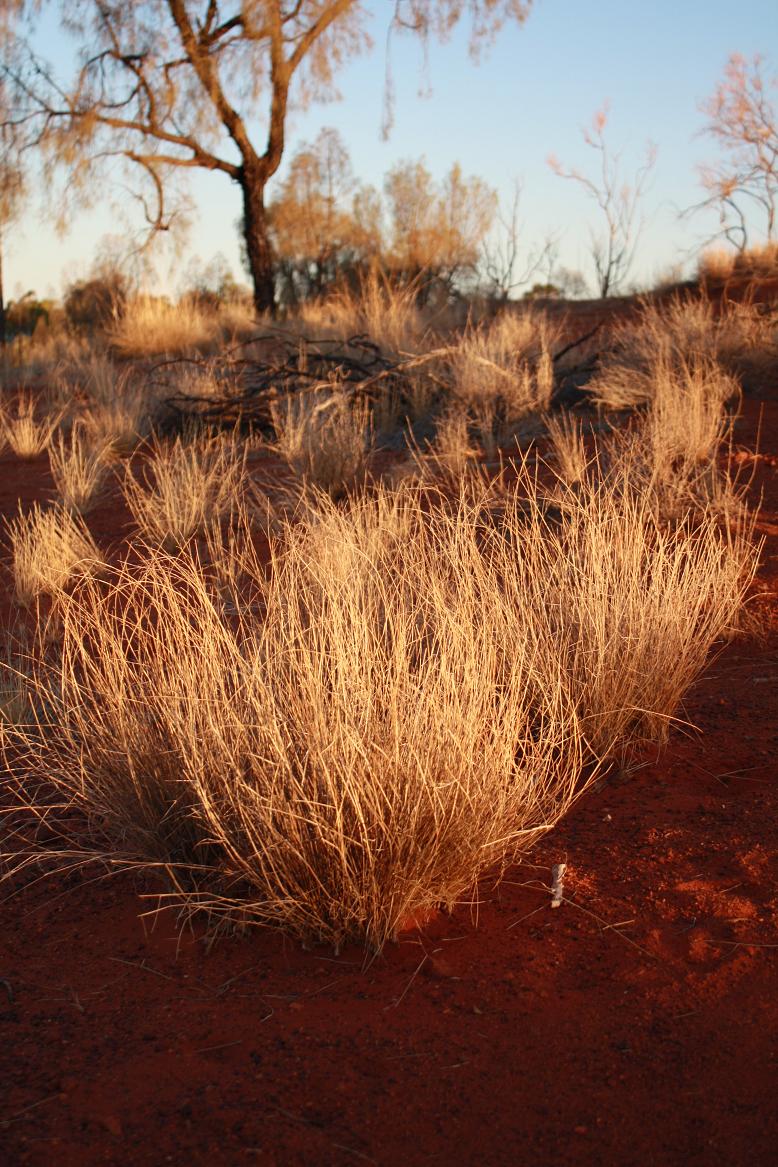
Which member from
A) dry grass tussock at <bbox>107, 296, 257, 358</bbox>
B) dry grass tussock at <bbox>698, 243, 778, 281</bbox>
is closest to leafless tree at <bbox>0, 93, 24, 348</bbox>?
dry grass tussock at <bbox>107, 296, 257, 358</bbox>

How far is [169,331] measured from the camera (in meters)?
16.1

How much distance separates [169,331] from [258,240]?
256 cm

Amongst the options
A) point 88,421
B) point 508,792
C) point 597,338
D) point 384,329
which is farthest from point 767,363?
point 508,792

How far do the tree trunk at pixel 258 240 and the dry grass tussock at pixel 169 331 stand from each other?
1.14 m

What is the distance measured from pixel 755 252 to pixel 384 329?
7.06 meters

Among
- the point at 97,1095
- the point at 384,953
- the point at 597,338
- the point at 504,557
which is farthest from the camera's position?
the point at 597,338

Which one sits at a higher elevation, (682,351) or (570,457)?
(682,351)

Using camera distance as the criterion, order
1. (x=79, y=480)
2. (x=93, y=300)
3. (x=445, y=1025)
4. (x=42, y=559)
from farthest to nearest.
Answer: (x=93, y=300), (x=79, y=480), (x=42, y=559), (x=445, y=1025)

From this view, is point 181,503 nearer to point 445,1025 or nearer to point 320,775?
point 320,775

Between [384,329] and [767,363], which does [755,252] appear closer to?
[384,329]

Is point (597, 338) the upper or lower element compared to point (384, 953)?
upper

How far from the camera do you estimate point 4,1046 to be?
2.48 meters

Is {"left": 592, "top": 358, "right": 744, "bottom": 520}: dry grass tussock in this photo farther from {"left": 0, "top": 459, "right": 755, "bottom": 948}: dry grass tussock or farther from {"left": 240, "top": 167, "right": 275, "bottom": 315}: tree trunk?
{"left": 240, "top": 167, "right": 275, "bottom": 315}: tree trunk

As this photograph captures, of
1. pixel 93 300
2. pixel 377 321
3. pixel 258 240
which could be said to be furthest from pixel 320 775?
pixel 93 300
